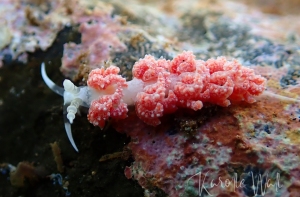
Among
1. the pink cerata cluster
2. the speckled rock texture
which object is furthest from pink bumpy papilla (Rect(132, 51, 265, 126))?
the speckled rock texture

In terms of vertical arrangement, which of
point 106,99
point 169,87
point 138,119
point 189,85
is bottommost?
point 138,119

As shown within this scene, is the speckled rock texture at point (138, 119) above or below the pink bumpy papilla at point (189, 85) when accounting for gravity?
below

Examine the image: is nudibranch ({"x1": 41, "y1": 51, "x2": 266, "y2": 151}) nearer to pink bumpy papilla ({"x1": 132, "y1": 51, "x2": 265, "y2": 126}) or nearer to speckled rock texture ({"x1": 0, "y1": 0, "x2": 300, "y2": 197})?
pink bumpy papilla ({"x1": 132, "y1": 51, "x2": 265, "y2": 126})

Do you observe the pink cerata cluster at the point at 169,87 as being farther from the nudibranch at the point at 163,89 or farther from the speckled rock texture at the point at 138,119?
the speckled rock texture at the point at 138,119

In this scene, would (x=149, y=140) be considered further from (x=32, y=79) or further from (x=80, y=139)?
(x=32, y=79)

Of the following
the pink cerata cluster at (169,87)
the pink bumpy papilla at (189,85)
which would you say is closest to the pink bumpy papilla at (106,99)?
the pink cerata cluster at (169,87)

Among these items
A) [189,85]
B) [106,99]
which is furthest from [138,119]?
[189,85]

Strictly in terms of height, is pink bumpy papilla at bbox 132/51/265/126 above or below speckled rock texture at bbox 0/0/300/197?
above

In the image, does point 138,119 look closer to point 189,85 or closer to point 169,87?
point 169,87
